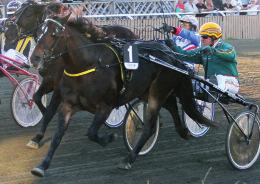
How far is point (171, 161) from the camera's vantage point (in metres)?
6.72

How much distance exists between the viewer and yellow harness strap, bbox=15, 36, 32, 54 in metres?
7.90

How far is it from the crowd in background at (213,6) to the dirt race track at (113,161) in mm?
11636

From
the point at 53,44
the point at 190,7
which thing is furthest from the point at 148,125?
the point at 190,7

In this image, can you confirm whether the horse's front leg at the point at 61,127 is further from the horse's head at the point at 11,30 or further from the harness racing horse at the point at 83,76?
the horse's head at the point at 11,30

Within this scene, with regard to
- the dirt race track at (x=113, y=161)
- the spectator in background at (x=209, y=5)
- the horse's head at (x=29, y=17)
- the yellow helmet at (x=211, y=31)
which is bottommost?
the spectator in background at (x=209, y=5)

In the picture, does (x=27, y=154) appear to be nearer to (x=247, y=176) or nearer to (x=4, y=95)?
(x=247, y=176)

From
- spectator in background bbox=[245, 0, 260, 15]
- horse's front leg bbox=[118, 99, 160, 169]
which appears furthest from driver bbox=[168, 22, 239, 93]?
spectator in background bbox=[245, 0, 260, 15]

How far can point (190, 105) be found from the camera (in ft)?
23.1

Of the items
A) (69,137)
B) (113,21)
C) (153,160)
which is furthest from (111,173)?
(113,21)

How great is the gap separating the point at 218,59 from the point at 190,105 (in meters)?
0.69

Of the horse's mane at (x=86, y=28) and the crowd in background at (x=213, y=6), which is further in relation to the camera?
the crowd in background at (x=213, y=6)

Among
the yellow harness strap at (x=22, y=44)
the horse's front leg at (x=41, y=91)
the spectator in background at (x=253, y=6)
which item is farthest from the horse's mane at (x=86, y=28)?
the spectator in background at (x=253, y=6)

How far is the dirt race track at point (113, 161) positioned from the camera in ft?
19.6

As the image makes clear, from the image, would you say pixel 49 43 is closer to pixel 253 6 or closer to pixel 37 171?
pixel 37 171
